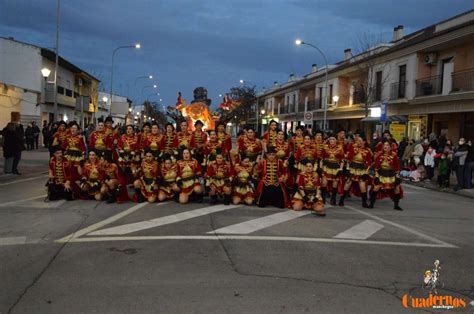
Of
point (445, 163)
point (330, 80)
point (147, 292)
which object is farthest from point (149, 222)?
point (330, 80)

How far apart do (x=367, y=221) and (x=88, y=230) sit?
5587 mm

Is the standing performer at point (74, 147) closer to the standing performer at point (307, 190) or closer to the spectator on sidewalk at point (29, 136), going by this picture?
the standing performer at point (307, 190)

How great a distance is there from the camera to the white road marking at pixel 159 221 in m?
8.43

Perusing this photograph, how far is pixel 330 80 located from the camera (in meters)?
44.8

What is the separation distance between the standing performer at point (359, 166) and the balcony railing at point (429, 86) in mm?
17912

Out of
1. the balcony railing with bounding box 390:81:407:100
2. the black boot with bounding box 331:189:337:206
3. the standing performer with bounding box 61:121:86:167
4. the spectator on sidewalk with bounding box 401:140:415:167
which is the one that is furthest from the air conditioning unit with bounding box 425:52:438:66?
the standing performer with bounding box 61:121:86:167

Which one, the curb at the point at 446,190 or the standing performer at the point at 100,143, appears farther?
the curb at the point at 446,190

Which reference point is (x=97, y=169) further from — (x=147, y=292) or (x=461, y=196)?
(x=461, y=196)

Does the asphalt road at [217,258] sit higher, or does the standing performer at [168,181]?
the standing performer at [168,181]

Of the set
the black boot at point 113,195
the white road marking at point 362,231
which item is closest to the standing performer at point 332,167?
the white road marking at point 362,231

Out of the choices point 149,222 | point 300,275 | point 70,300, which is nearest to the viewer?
point 70,300

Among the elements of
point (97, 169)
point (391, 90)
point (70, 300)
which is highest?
point (391, 90)

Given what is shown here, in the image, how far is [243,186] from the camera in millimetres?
11719

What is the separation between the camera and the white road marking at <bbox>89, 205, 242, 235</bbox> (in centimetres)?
843
